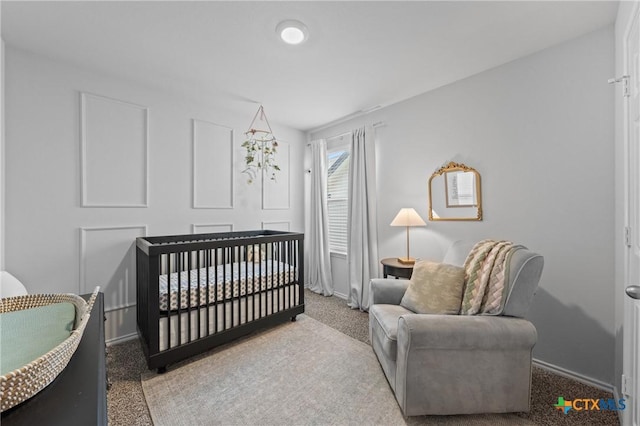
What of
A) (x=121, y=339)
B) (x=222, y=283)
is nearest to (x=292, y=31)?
(x=222, y=283)

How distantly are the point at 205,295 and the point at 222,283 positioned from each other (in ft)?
0.54

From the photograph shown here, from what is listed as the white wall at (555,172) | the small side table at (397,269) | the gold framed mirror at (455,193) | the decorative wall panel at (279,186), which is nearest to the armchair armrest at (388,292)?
the small side table at (397,269)

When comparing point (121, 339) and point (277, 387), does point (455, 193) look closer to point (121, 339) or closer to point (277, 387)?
point (277, 387)

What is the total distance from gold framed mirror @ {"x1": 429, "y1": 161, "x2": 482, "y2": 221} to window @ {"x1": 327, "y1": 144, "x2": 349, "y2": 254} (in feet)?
4.07

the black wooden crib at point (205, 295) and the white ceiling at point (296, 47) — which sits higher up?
the white ceiling at point (296, 47)

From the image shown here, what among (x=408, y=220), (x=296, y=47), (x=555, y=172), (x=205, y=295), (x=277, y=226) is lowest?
(x=205, y=295)

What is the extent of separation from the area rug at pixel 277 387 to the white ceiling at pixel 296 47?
2.47m

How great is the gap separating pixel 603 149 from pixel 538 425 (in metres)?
1.84

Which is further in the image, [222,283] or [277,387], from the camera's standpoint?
[222,283]

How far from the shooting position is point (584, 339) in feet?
6.30

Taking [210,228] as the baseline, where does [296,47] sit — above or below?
above

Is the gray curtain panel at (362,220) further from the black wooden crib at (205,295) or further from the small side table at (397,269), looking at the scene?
the black wooden crib at (205,295)

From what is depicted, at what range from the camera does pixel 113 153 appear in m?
2.48

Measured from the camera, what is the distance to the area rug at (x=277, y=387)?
5.15 feet
